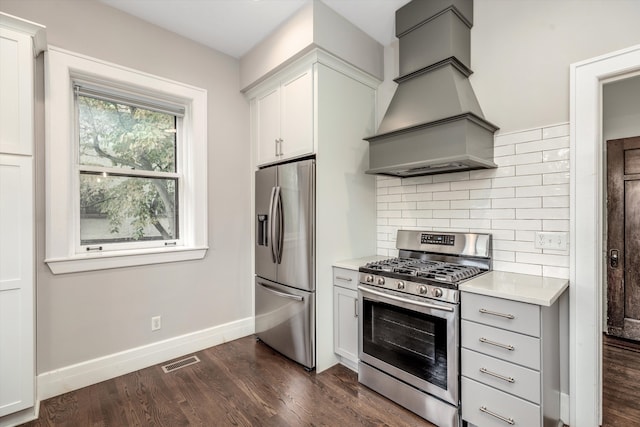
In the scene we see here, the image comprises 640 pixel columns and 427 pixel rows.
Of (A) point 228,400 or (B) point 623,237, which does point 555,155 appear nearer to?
(B) point 623,237

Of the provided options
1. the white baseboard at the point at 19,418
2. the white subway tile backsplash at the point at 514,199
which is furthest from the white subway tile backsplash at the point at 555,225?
the white baseboard at the point at 19,418

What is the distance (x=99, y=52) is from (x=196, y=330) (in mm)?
2491

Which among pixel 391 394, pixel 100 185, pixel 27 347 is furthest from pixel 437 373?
pixel 100 185

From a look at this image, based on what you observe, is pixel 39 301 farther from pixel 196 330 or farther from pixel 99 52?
pixel 99 52

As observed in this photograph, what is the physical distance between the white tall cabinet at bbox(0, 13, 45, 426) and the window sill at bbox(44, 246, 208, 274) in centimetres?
32

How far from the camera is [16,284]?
182cm

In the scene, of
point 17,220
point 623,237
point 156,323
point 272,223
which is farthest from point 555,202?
point 17,220

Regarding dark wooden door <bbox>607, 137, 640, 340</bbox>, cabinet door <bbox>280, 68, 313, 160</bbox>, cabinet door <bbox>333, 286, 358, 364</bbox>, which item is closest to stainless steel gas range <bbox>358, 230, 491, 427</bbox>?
cabinet door <bbox>333, 286, 358, 364</bbox>

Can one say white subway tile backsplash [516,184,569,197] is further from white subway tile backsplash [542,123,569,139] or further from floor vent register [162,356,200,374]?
floor vent register [162,356,200,374]

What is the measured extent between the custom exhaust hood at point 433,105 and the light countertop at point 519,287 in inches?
29.9

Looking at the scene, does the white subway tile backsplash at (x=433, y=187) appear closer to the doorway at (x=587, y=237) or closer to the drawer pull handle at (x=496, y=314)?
the doorway at (x=587, y=237)

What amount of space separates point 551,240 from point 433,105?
3.87 feet

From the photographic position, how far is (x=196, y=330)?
288cm

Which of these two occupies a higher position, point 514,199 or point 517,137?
point 517,137
